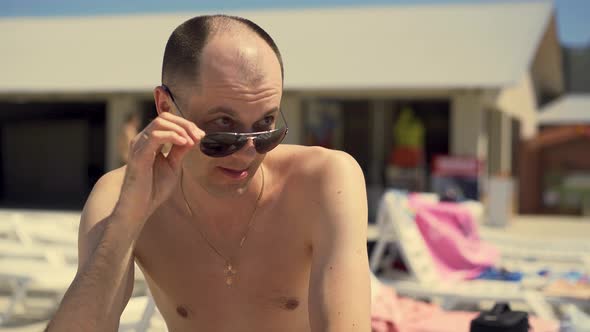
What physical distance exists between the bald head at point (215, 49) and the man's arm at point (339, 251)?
0.36m

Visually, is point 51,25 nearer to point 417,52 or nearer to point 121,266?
point 417,52

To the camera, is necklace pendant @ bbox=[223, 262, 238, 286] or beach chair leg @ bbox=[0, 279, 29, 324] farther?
beach chair leg @ bbox=[0, 279, 29, 324]

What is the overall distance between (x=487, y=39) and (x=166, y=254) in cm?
1348

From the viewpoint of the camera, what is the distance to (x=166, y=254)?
6.56 feet

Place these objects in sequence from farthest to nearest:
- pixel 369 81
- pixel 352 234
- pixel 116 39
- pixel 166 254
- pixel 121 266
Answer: pixel 116 39 → pixel 369 81 → pixel 166 254 → pixel 352 234 → pixel 121 266

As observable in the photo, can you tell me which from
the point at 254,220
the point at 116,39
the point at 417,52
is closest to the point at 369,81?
the point at 417,52

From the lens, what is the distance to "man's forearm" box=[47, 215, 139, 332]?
1.65m

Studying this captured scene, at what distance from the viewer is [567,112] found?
2455 centimetres

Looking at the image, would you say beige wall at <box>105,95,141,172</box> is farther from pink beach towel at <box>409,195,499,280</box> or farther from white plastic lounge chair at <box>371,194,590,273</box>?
pink beach towel at <box>409,195,499,280</box>

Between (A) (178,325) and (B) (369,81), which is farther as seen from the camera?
(B) (369,81)

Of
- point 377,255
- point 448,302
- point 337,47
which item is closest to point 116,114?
point 337,47

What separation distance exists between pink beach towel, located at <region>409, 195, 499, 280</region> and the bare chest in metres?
4.39

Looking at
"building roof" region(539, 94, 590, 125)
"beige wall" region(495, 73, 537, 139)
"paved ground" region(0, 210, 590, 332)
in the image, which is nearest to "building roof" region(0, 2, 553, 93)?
"beige wall" region(495, 73, 537, 139)

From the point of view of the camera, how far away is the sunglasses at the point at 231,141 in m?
1.68
